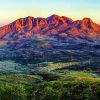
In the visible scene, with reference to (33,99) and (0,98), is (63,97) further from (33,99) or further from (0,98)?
(0,98)

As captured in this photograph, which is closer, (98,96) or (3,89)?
(98,96)

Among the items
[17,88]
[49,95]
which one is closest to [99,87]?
[49,95]

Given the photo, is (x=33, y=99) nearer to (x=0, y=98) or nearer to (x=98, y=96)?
(x=0, y=98)

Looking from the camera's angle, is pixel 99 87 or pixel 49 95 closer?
pixel 49 95

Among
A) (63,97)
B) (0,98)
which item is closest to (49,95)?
(63,97)

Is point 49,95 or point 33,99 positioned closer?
point 49,95

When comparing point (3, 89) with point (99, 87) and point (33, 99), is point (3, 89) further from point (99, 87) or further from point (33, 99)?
point (99, 87)

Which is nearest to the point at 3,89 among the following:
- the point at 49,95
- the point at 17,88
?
the point at 17,88
